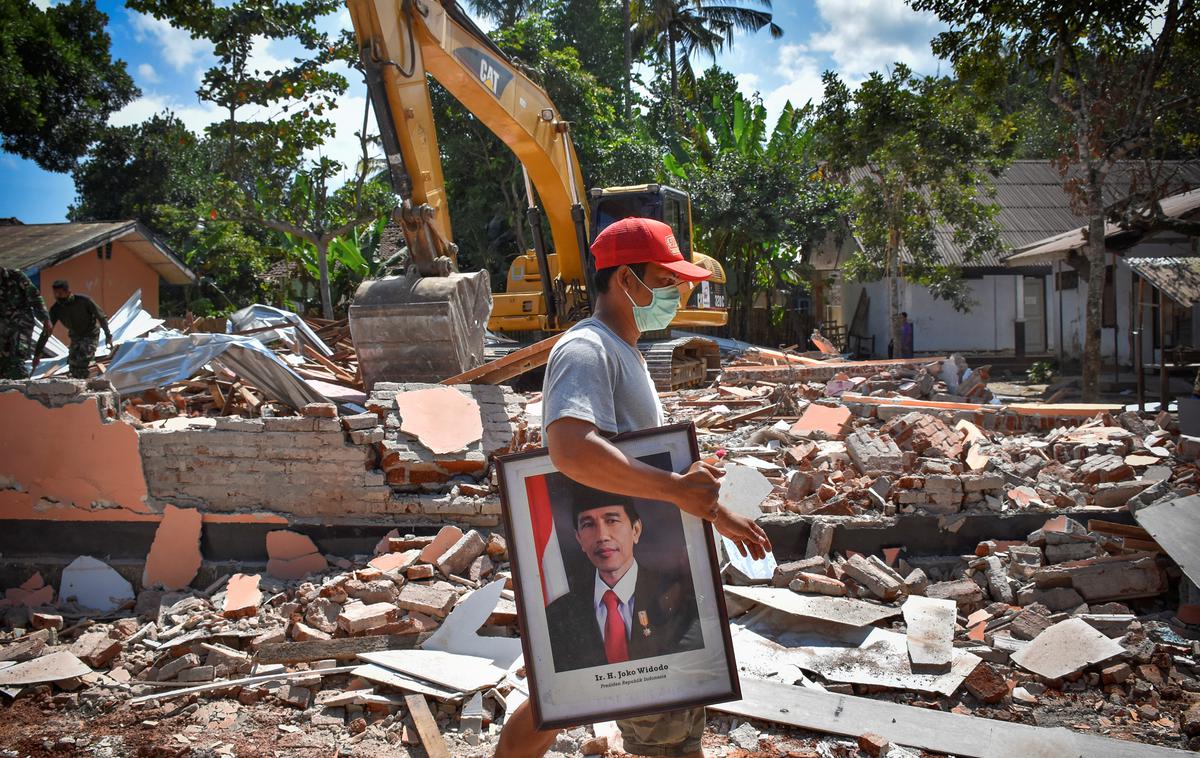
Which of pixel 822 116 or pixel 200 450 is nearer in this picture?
pixel 200 450

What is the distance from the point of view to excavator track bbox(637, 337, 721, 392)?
12055 mm

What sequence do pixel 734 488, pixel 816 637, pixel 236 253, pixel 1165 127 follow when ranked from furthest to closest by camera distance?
pixel 236 253, pixel 1165 127, pixel 816 637, pixel 734 488

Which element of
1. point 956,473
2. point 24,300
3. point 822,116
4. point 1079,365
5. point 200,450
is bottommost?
point 1079,365

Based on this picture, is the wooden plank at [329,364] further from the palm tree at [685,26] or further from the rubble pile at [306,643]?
the palm tree at [685,26]

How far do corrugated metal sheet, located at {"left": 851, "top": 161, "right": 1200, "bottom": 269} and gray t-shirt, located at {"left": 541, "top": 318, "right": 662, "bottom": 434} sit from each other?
18.8m

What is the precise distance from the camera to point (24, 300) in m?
8.81

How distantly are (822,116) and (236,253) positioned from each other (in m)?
15.6

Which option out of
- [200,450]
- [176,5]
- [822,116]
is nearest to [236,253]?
[176,5]

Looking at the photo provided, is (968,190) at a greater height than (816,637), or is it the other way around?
(968,190)

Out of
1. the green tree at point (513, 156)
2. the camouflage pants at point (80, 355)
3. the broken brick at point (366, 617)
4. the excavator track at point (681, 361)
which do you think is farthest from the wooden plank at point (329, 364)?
the green tree at point (513, 156)

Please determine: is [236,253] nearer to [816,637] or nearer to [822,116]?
[822,116]

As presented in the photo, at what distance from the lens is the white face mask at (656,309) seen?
2.30 m

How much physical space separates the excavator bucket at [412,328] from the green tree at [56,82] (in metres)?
19.4

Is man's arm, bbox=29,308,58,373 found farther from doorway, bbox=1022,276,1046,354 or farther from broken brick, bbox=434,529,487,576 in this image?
doorway, bbox=1022,276,1046,354
